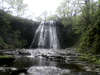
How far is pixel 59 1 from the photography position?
101 ft

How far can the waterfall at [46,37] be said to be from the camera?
1076 inches

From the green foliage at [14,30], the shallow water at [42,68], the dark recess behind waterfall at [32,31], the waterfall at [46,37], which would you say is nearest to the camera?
the shallow water at [42,68]

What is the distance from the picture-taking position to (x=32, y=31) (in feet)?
96.4

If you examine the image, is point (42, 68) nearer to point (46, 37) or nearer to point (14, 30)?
point (46, 37)

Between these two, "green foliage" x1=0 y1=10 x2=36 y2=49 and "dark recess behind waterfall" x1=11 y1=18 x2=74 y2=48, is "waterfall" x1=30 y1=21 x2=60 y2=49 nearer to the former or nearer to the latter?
"dark recess behind waterfall" x1=11 y1=18 x2=74 y2=48

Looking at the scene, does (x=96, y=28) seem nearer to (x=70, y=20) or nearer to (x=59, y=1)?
(x=70, y=20)

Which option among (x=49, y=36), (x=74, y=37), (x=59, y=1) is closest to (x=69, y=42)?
(x=74, y=37)

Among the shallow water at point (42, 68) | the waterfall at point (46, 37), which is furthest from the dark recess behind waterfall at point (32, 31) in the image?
the shallow water at point (42, 68)

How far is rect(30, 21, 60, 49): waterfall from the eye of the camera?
2733 cm

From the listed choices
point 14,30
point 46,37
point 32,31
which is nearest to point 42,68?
point 46,37

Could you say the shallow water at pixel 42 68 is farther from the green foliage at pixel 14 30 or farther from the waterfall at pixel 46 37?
the waterfall at pixel 46 37

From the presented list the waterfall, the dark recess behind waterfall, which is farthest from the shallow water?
A: the dark recess behind waterfall

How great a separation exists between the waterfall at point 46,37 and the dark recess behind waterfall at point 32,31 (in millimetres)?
1010

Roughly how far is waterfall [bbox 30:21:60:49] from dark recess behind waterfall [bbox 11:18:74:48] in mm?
1010
